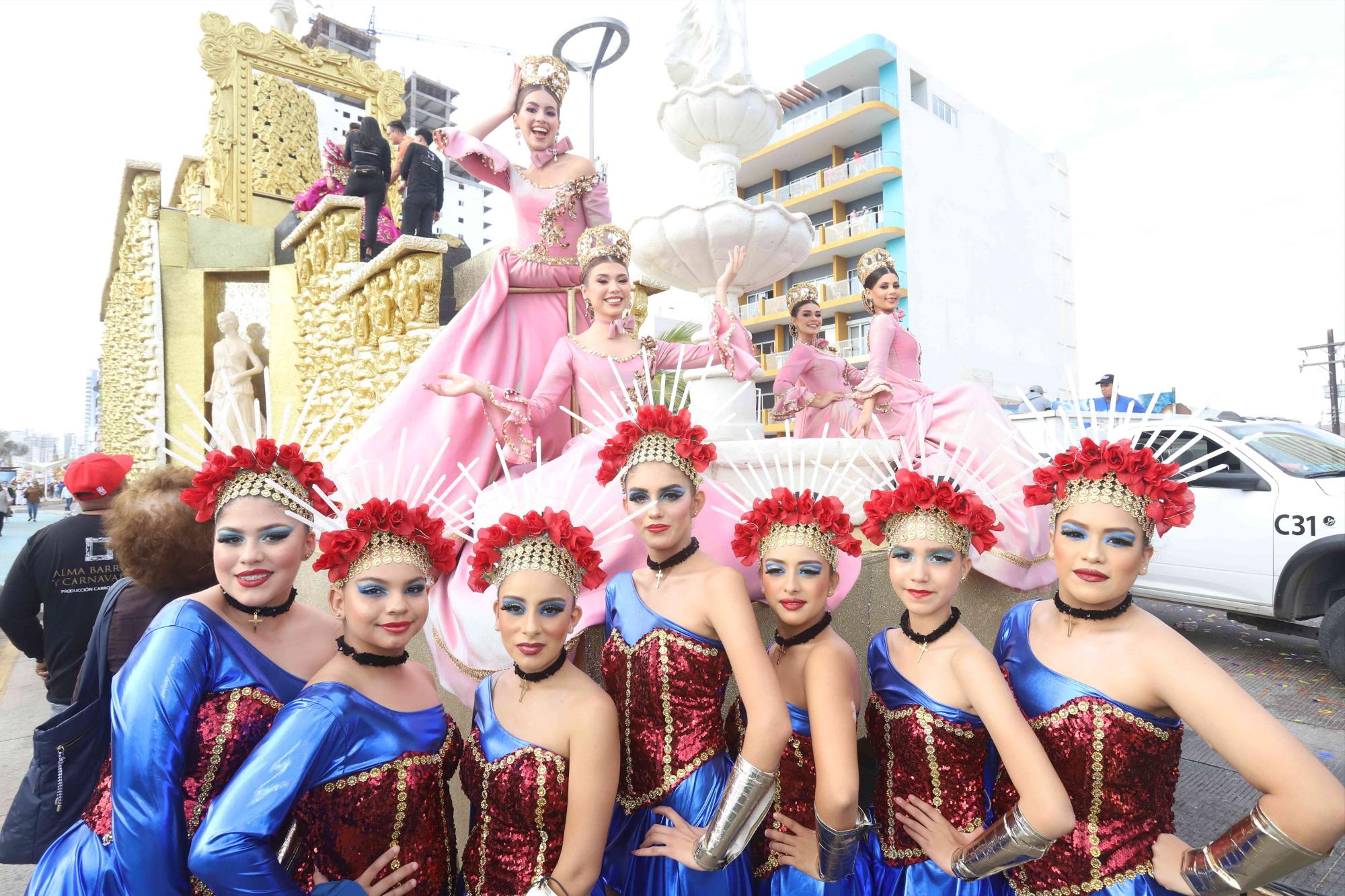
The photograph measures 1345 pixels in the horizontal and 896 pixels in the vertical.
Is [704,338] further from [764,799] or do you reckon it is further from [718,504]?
[764,799]

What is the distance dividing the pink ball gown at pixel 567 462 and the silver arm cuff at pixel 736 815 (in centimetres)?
74

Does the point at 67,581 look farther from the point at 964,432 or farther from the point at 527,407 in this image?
the point at 964,432

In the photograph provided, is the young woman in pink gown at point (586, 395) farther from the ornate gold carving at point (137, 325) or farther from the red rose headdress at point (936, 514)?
the ornate gold carving at point (137, 325)

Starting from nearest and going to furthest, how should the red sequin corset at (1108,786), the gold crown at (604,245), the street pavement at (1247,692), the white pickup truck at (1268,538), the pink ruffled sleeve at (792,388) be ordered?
the red sequin corset at (1108,786)
the gold crown at (604,245)
the street pavement at (1247,692)
the pink ruffled sleeve at (792,388)
the white pickup truck at (1268,538)

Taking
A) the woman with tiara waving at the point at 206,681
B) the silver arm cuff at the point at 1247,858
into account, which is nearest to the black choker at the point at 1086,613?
the silver arm cuff at the point at 1247,858

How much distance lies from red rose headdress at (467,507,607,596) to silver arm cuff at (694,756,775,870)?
62 centimetres

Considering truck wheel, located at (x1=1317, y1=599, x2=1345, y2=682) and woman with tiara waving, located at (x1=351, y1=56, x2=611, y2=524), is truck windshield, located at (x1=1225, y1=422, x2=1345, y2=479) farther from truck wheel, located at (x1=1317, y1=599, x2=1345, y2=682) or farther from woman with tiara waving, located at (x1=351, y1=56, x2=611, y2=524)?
woman with tiara waving, located at (x1=351, y1=56, x2=611, y2=524)

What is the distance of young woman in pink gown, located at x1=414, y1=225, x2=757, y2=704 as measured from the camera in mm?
2482

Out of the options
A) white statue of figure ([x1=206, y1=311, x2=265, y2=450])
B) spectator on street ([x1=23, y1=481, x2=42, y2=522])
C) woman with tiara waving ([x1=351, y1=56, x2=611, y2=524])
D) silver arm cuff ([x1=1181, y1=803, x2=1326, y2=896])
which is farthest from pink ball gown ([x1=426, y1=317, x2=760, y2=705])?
spectator on street ([x1=23, y1=481, x2=42, y2=522])

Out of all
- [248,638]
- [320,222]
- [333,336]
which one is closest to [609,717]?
[248,638]

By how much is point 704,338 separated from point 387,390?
3.35 metres

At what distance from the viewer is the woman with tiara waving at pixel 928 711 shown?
1.86 m

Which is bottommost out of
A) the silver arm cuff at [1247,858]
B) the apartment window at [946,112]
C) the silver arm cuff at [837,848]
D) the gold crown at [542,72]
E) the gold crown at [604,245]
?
the silver arm cuff at [837,848]

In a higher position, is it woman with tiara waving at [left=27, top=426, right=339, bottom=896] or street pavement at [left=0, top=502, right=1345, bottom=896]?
woman with tiara waving at [left=27, top=426, right=339, bottom=896]
